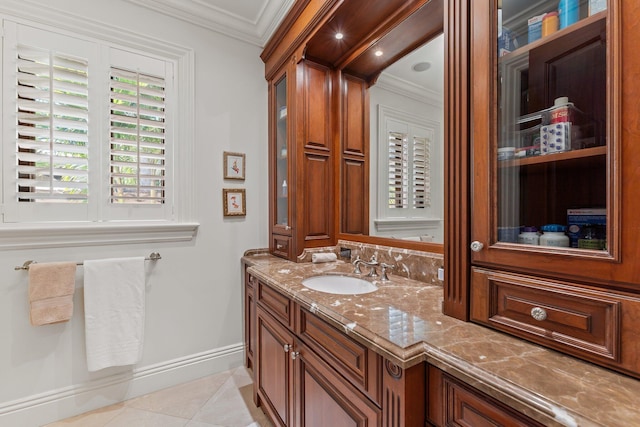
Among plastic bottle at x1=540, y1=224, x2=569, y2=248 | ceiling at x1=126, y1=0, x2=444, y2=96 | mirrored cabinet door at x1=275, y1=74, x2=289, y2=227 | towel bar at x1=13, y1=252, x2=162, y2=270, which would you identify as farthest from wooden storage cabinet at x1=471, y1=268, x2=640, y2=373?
towel bar at x1=13, y1=252, x2=162, y2=270

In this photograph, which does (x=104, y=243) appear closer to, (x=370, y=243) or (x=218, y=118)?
(x=218, y=118)

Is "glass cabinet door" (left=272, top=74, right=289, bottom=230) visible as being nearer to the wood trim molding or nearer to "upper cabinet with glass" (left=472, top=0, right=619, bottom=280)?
the wood trim molding

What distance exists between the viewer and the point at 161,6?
195 cm

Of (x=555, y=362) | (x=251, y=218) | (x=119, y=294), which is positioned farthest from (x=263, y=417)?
(x=555, y=362)

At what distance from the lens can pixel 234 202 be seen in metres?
2.23

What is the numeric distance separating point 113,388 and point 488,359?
2228 mm

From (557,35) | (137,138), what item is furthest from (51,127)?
(557,35)

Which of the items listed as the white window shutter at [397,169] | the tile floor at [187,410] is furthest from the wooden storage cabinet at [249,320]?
the white window shutter at [397,169]

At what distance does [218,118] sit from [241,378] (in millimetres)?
1956

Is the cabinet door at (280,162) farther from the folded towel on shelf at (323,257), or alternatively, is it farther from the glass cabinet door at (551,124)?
the glass cabinet door at (551,124)

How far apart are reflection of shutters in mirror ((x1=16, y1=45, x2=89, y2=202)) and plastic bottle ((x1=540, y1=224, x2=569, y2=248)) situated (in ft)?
7.43

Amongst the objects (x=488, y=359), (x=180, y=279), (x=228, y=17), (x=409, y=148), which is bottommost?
(x=180, y=279)

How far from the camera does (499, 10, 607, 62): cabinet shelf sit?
2.22 ft

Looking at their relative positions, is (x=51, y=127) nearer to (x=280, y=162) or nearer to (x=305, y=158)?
(x=280, y=162)
